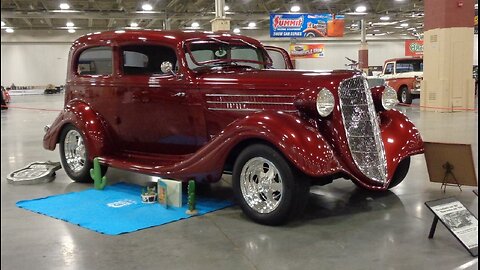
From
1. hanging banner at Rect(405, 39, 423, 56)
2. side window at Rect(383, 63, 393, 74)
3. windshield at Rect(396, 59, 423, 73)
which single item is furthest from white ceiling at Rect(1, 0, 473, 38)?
windshield at Rect(396, 59, 423, 73)

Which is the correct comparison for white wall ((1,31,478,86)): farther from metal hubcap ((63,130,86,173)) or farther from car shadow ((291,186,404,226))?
car shadow ((291,186,404,226))

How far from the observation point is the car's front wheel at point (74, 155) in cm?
552

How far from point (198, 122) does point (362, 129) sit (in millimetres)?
1528

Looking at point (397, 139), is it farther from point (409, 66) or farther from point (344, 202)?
point (409, 66)

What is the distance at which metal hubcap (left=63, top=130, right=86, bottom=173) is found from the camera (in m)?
5.60

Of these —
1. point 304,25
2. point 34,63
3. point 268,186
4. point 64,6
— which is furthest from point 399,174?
point 34,63

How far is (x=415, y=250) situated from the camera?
3.32 metres

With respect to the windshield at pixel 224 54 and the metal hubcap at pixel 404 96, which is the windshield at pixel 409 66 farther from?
the windshield at pixel 224 54

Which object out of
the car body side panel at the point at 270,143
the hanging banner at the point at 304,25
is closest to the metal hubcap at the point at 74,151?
the car body side panel at the point at 270,143

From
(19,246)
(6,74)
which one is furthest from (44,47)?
(19,246)

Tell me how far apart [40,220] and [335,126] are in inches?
103

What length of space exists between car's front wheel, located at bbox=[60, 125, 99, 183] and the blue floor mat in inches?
17.4

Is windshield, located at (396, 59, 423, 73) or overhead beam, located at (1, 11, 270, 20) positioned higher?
overhead beam, located at (1, 11, 270, 20)

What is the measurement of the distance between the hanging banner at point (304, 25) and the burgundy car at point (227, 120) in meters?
15.0
